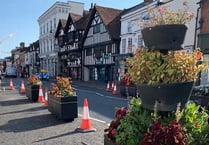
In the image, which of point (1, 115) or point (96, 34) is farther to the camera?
point (96, 34)

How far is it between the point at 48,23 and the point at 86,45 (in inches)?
839

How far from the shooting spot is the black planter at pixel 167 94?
315 cm

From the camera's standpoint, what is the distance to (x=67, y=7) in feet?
164

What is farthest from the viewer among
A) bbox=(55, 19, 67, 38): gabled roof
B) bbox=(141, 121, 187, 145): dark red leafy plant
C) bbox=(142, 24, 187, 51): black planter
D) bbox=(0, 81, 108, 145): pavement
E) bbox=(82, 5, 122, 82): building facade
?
bbox=(55, 19, 67, 38): gabled roof

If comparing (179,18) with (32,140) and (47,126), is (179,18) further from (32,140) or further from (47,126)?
(47,126)

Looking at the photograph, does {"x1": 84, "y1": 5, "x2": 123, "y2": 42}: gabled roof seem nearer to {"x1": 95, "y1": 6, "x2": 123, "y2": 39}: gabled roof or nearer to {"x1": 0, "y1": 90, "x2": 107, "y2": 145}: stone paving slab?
{"x1": 95, "y1": 6, "x2": 123, "y2": 39}: gabled roof

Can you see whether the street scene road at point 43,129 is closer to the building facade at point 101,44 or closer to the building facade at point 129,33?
the building facade at point 129,33

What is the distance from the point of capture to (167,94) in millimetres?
3170

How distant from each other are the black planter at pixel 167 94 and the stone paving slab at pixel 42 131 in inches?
121

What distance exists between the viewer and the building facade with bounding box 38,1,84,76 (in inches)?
1969

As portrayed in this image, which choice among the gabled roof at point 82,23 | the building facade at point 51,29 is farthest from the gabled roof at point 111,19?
the building facade at point 51,29

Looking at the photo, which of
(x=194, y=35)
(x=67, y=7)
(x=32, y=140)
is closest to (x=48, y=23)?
(x=67, y=7)

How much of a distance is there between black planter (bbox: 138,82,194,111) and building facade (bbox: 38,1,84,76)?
46.4 meters

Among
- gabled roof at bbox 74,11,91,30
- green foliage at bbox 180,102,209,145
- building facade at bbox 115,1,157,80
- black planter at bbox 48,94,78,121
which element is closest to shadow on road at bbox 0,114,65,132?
black planter at bbox 48,94,78,121
